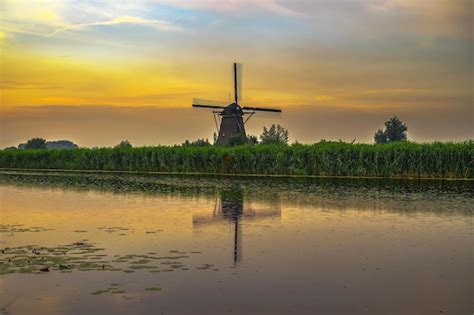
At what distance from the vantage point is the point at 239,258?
1114 centimetres

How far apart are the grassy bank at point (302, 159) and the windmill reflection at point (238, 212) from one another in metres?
15.3

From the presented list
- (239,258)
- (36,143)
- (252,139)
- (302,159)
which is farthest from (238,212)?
(36,143)

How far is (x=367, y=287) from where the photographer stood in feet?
29.7

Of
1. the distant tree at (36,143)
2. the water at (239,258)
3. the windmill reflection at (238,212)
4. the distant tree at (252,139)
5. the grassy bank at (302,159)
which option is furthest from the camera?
the distant tree at (36,143)

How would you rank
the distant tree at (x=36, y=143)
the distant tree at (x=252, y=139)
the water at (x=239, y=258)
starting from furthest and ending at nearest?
the distant tree at (x=36, y=143) < the distant tree at (x=252, y=139) < the water at (x=239, y=258)

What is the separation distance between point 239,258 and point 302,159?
31.2m

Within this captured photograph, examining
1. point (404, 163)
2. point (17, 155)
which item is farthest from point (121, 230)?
point (17, 155)

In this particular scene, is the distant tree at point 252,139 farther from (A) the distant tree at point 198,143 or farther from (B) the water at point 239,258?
(B) the water at point 239,258

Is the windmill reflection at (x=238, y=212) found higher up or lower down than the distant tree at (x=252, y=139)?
lower down

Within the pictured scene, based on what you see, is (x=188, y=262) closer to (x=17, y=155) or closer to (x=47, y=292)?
(x=47, y=292)

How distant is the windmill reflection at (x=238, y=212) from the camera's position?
1458cm

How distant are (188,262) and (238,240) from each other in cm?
275

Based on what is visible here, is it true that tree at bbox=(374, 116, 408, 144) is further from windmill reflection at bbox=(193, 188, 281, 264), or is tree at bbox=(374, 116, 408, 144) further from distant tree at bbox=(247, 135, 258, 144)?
windmill reflection at bbox=(193, 188, 281, 264)

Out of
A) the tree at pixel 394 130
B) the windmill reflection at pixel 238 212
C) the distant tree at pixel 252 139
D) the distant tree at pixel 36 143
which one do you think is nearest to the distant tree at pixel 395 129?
the tree at pixel 394 130
